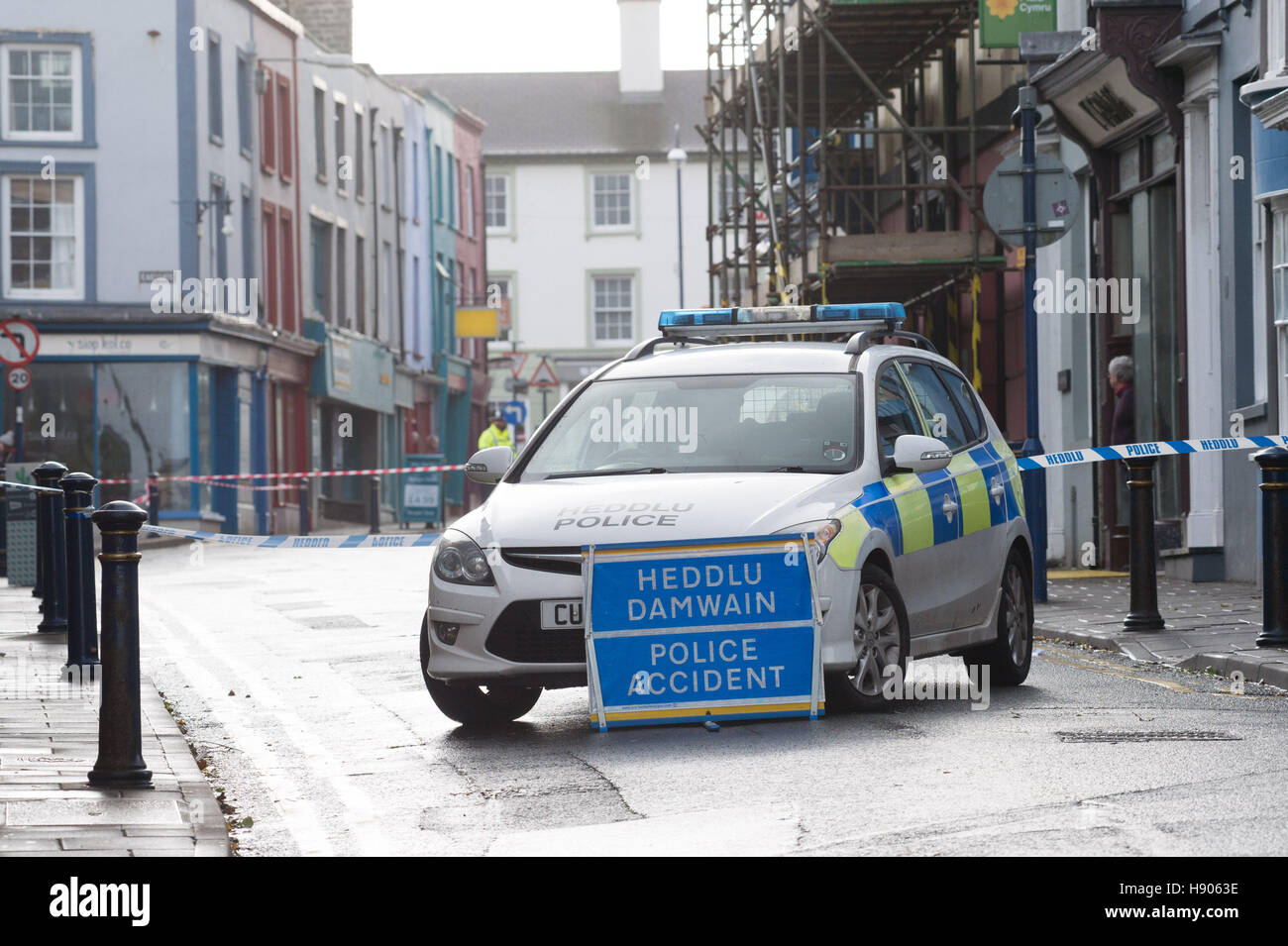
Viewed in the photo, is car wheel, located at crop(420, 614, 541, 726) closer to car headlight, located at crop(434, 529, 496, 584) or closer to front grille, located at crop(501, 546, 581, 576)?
car headlight, located at crop(434, 529, 496, 584)

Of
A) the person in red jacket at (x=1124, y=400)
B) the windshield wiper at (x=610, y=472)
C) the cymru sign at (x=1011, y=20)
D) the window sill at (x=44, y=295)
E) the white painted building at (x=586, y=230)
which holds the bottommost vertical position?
the windshield wiper at (x=610, y=472)

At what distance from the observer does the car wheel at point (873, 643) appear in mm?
9328

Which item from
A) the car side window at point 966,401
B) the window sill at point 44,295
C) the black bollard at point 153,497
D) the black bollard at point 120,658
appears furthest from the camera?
the window sill at point 44,295

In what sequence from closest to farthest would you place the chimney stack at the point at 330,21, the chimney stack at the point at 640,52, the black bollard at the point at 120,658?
the black bollard at the point at 120,658 → the chimney stack at the point at 330,21 → the chimney stack at the point at 640,52

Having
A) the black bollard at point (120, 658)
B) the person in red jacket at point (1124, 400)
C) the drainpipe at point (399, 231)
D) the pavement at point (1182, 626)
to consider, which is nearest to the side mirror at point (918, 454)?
the pavement at point (1182, 626)

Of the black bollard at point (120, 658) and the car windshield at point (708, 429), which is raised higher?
the car windshield at point (708, 429)

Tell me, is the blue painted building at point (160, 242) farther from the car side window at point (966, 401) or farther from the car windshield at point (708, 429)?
the car windshield at point (708, 429)

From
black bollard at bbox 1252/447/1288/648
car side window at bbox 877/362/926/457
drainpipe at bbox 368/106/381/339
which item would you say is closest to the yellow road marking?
black bollard at bbox 1252/447/1288/648

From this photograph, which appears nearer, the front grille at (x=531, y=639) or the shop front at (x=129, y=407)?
the front grille at (x=531, y=639)

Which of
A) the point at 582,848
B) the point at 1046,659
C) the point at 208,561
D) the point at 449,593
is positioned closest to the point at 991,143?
the point at 208,561

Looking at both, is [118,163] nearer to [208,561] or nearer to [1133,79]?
[208,561]

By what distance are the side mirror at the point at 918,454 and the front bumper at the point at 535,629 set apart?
814 mm

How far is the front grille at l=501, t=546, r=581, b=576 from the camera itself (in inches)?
360

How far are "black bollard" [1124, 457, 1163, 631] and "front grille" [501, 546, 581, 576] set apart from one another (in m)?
5.45
